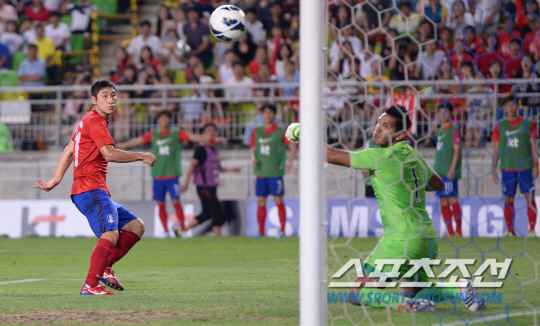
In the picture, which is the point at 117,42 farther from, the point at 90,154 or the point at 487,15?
the point at 90,154

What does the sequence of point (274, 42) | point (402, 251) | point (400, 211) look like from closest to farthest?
1. point (402, 251)
2. point (400, 211)
3. point (274, 42)

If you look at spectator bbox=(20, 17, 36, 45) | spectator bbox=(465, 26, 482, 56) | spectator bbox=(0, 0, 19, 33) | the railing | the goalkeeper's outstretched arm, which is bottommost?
the goalkeeper's outstretched arm

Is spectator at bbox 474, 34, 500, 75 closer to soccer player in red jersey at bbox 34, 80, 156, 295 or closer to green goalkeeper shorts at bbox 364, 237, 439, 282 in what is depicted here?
green goalkeeper shorts at bbox 364, 237, 439, 282

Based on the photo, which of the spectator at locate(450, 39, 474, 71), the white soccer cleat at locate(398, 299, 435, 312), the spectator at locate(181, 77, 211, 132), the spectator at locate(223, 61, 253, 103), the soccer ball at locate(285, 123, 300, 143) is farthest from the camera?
the spectator at locate(223, 61, 253, 103)

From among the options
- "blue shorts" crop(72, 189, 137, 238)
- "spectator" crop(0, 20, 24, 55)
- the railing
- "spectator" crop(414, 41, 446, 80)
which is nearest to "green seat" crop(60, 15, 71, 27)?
"spectator" crop(0, 20, 24, 55)

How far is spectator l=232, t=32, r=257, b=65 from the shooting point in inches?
656

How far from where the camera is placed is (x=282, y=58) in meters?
15.8

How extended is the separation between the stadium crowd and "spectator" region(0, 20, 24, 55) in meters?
0.02

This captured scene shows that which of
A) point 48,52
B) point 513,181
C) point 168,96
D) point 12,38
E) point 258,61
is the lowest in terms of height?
point 513,181

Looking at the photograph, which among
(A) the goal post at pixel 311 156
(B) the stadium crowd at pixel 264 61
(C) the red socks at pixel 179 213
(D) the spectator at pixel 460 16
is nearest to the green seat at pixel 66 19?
(B) the stadium crowd at pixel 264 61

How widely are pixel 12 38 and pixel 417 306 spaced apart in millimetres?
15669

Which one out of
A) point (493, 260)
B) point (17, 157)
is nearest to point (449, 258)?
point (493, 260)

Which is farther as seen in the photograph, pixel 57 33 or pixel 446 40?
pixel 57 33

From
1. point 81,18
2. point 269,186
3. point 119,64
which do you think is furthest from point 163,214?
point 81,18
